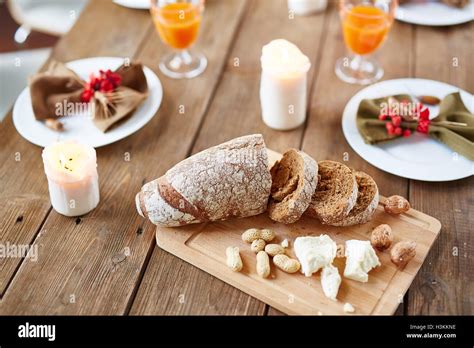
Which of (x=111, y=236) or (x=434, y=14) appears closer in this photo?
(x=111, y=236)

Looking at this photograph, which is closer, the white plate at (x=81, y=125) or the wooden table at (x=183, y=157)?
the wooden table at (x=183, y=157)

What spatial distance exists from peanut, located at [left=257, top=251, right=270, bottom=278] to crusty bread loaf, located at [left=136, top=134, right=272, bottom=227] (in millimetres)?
124

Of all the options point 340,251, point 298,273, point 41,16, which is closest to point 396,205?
point 340,251

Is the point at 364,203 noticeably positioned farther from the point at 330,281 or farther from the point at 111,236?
the point at 111,236

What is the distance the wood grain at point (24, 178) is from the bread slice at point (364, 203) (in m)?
0.71

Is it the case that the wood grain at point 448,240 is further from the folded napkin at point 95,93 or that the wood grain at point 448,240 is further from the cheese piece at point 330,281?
the folded napkin at point 95,93

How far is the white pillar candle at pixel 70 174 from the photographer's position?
4.60ft

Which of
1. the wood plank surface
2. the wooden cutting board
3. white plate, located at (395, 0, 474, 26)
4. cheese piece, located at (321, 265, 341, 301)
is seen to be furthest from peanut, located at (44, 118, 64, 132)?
white plate, located at (395, 0, 474, 26)

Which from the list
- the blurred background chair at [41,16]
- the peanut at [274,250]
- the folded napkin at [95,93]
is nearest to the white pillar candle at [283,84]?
the folded napkin at [95,93]

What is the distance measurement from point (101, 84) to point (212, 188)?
1.88ft

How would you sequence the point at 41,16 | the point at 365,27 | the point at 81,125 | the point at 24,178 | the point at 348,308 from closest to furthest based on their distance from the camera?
the point at 348,308 → the point at 24,178 → the point at 81,125 → the point at 365,27 → the point at 41,16

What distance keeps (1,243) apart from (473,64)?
4.80 ft

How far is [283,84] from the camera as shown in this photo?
163 centimetres
